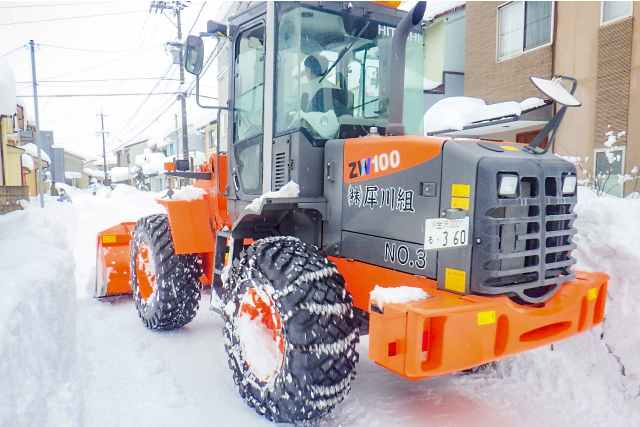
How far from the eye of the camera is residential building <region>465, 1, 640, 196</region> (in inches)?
328

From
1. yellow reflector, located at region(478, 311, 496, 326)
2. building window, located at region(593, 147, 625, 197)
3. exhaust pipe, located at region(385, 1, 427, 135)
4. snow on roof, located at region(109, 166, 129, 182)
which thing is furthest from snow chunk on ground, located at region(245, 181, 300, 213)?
snow on roof, located at region(109, 166, 129, 182)

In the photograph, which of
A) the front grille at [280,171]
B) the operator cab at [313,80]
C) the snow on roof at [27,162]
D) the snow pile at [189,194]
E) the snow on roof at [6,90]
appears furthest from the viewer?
the snow on roof at [27,162]

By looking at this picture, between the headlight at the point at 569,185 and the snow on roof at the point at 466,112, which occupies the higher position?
the snow on roof at the point at 466,112

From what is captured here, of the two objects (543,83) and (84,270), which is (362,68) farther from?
(84,270)

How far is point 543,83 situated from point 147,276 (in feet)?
13.2

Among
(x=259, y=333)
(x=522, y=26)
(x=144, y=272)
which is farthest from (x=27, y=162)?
(x=259, y=333)

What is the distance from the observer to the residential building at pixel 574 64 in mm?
8344

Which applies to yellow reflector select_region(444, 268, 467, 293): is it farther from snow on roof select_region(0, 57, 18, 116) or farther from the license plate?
snow on roof select_region(0, 57, 18, 116)

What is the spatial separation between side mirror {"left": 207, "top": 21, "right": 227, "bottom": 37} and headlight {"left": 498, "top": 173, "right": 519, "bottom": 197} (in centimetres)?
247

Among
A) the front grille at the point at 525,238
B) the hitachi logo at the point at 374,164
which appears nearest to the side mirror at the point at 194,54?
the hitachi logo at the point at 374,164

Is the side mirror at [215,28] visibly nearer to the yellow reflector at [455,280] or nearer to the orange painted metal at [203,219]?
the orange painted metal at [203,219]

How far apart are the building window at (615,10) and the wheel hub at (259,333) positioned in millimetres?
8846

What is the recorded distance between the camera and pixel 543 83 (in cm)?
251

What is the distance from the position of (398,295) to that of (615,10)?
9036mm
